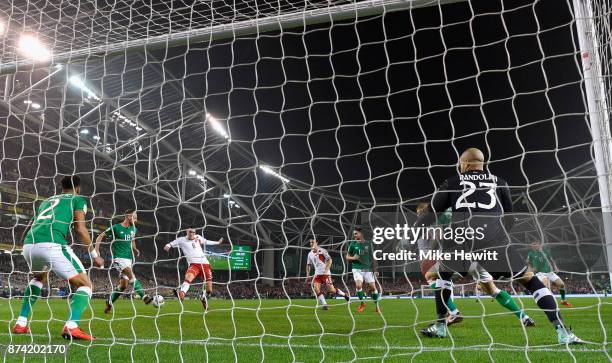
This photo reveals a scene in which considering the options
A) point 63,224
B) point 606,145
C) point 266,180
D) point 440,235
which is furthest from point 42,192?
point 606,145

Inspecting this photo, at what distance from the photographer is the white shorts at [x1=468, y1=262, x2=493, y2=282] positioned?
4000 millimetres

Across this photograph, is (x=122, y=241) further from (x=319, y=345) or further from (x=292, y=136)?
(x=292, y=136)

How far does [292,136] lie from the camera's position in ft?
51.2

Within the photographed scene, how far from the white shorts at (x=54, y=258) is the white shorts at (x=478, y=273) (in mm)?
3434

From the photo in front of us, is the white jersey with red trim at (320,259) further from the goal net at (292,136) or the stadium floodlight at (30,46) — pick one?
the stadium floodlight at (30,46)

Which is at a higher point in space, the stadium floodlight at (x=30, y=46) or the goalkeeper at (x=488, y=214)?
the goalkeeper at (x=488, y=214)

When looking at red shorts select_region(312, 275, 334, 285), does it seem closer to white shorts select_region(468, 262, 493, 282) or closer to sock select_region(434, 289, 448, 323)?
sock select_region(434, 289, 448, 323)

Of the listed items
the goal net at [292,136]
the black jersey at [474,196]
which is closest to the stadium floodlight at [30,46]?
the goal net at [292,136]

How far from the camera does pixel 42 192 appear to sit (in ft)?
74.1

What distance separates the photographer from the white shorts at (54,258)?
14.0 ft

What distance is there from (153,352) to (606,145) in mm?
3549

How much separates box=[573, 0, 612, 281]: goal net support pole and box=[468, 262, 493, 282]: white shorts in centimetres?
123

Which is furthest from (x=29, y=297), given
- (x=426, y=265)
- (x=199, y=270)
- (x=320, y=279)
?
(x=320, y=279)

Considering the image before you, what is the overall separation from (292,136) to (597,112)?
42.4ft
